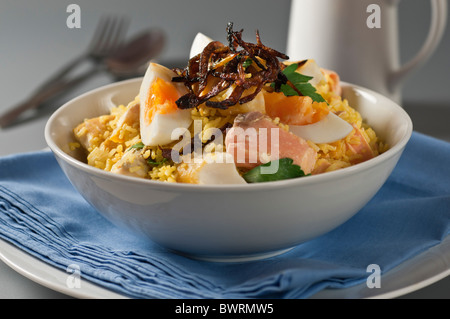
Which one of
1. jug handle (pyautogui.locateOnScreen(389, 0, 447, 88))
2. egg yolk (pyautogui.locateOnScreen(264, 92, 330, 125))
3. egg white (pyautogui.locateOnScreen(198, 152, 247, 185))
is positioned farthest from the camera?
jug handle (pyautogui.locateOnScreen(389, 0, 447, 88))

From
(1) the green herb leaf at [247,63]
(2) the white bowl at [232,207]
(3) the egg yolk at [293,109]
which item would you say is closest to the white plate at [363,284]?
(2) the white bowl at [232,207]

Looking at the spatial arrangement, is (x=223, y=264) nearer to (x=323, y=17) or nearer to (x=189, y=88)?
(x=189, y=88)

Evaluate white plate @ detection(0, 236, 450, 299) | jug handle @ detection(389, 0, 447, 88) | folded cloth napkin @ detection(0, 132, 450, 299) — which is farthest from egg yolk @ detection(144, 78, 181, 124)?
jug handle @ detection(389, 0, 447, 88)

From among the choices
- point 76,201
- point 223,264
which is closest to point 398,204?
point 223,264

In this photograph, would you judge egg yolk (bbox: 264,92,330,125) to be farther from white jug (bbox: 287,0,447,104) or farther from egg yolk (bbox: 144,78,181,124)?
white jug (bbox: 287,0,447,104)

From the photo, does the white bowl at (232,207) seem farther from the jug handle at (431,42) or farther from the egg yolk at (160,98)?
the jug handle at (431,42)

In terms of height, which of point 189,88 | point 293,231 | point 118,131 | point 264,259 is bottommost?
point 264,259
